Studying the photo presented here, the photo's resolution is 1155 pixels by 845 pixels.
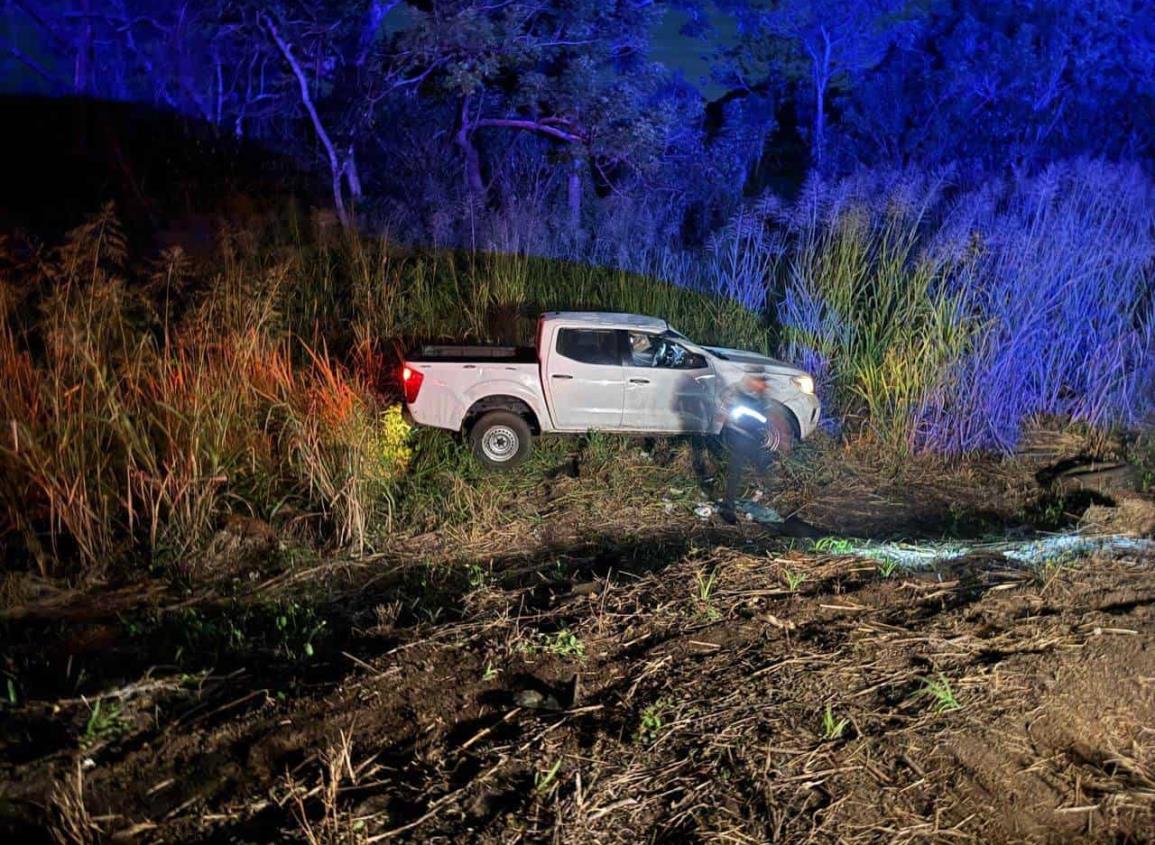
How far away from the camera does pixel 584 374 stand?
28.5 feet

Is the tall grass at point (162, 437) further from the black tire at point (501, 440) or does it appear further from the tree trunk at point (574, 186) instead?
the tree trunk at point (574, 186)

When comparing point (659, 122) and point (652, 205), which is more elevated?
point (659, 122)

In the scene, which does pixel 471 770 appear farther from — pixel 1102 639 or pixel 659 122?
pixel 659 122

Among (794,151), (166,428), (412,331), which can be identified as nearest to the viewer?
(166,428)

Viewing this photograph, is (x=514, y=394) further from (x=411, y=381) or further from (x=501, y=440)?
(x=411, y=381)

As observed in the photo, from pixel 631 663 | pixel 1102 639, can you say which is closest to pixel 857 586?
pixel 1102 639

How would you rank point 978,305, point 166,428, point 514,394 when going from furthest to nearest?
point 978,305 → point 514,394 → point 166,428

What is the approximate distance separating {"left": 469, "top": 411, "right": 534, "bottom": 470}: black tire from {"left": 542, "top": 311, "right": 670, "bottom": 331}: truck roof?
1010 mm

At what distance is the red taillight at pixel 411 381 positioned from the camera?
8.40 meters

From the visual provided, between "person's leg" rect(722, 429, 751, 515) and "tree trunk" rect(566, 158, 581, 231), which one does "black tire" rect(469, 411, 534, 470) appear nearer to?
"person's leg" rect(722, 429, 751, 515)

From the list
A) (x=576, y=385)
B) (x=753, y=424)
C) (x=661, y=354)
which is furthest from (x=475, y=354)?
(x=753, y=424)

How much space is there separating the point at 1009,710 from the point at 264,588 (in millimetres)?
4168

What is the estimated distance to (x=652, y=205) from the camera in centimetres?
1602

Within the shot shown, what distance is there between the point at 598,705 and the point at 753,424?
17.0 ft
